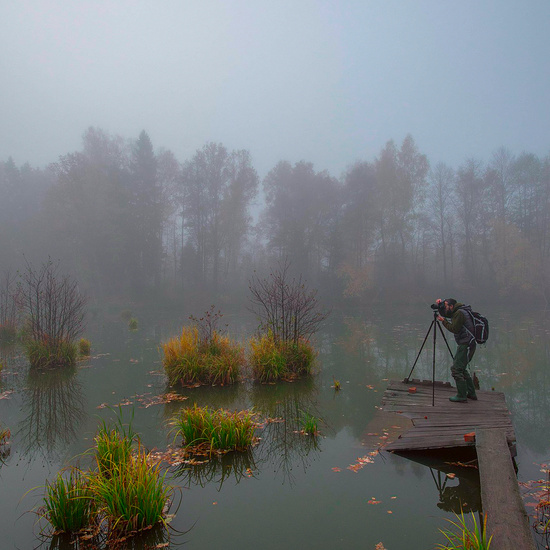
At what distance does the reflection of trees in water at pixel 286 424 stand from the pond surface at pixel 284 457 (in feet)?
0.08

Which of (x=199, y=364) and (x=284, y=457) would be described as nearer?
(x=284, y=457)

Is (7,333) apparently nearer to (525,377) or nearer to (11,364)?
(11,364)

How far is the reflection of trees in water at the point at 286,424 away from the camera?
511cm

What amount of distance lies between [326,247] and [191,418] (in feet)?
101

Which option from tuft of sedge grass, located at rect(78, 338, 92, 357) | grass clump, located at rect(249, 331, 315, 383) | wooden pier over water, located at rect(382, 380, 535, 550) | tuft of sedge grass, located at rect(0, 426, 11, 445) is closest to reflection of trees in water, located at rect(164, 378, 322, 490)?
grass clump, located at rect(249, 331, 315, 383)

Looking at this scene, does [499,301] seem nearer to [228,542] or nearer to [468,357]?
[468,357]

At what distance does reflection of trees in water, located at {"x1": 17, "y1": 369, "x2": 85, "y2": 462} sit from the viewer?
5.82 m

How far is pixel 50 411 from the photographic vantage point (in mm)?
7230

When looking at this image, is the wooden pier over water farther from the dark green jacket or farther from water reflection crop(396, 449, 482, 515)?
the dark green jacket

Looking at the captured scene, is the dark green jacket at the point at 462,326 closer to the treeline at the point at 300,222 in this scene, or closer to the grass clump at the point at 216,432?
the grass clump at the point at 216,432

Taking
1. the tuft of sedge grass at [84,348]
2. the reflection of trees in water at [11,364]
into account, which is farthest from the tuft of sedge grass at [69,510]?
the tuft of sedge grass at [84,348]

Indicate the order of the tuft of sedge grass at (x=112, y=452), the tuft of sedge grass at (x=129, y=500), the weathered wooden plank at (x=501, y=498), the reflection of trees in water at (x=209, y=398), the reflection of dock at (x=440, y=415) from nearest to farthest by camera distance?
the weathered wooden plank at (x=501, y=498) → the tuft of sedge grass at (x=129, y=500) → the tuft of sedge grass at (x=112, y=452) → the reflection of dock at (x=440, y=415) → the reflection of trees in water at (x=209, y=398)

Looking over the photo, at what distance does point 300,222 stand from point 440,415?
32.6 meters

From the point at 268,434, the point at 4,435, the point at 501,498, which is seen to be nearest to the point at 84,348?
the point at 4,435
